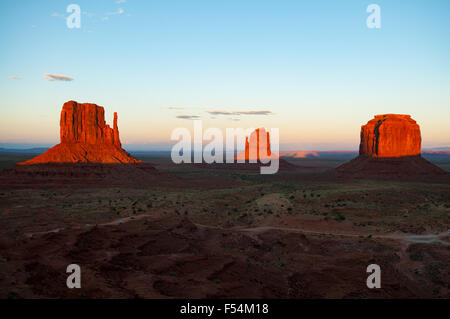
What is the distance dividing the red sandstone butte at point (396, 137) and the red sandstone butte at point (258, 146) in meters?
63.8

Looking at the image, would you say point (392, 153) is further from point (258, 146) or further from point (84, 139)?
point (84, 139)

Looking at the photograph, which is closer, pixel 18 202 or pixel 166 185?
pixel 18 202

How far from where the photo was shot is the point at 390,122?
89.7 meters

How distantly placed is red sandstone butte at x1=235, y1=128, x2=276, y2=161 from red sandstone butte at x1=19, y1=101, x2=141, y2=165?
80.8 metres

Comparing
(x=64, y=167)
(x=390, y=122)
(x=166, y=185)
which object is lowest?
(x=166, y=185)

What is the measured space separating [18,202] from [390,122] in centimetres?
9345

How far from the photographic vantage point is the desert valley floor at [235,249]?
1537 cm

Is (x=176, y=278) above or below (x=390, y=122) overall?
below

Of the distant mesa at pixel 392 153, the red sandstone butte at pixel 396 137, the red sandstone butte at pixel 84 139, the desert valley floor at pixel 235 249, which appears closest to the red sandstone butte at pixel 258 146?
the distant mesa at pixel 392 153

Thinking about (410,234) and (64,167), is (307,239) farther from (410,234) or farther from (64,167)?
(64,167)

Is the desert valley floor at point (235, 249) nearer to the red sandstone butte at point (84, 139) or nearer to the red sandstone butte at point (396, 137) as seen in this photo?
the red sandstone butte at point (84, 139)

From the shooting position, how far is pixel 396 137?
8856cm
